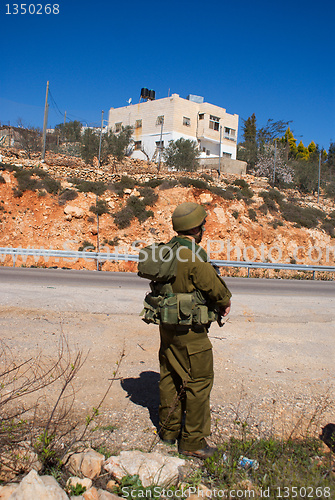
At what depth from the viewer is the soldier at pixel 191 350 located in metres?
3.15

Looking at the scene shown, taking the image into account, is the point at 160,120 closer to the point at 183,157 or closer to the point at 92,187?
the point at 183,157

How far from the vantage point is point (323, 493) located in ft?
8.22

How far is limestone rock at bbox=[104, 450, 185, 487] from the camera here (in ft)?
9.20

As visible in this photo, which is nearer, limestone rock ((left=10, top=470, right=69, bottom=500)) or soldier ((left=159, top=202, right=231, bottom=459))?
limestone rock ((left=10, top=470, right=69, bottom=500))

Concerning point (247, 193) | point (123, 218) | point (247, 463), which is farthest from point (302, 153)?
point (247, 463)

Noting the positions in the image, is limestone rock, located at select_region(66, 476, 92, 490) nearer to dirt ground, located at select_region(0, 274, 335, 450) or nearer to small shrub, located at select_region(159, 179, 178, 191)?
dirt ground, located at select_region(0, 274, 335, 450)

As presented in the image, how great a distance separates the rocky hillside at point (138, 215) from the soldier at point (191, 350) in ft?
57.3

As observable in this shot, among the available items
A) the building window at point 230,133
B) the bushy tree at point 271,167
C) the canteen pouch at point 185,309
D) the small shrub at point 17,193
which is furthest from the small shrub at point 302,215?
the canteen pouch at point 185,309

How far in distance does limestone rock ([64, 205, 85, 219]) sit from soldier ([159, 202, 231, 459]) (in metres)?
22.1

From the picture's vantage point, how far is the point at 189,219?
10.8 feet

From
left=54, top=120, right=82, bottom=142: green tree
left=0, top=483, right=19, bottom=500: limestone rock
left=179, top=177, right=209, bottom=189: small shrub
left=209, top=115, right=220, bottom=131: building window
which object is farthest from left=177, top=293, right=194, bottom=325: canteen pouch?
left=54, top=120, right=82, bottom=142: green tree

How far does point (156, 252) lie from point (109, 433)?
167cm

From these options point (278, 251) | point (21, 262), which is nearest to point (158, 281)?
point (21, 262)

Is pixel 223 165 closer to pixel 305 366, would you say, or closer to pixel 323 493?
pixel 305 366
